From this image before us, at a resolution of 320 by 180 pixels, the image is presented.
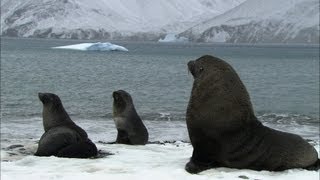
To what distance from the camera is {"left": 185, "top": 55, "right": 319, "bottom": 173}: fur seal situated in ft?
25.2

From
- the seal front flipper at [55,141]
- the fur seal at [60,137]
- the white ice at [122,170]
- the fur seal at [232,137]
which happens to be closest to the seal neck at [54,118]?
the fur seal at [60,137]

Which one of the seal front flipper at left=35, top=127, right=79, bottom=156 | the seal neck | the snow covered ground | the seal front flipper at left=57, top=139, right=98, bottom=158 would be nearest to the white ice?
the snow covered ground

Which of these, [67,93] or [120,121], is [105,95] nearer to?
[67,93]

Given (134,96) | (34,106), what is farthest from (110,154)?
(134,96)

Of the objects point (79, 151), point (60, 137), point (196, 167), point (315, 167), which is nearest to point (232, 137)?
point (196, 167)

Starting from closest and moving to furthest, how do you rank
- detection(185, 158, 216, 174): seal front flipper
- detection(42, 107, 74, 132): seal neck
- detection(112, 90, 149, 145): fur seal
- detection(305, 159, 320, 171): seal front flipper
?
detection(185, 158, 216, 174): seal front flipper
detection(305, 159, 320, 171): seal front flipper
detection(42, 107, 74, 132): seal neck
detection(112, 90, 149, 145): fur seal

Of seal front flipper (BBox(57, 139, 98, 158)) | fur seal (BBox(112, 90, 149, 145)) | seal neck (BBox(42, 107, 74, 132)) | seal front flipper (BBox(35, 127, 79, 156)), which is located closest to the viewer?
seal front flipper (BBox(57, 139, 98, 158))

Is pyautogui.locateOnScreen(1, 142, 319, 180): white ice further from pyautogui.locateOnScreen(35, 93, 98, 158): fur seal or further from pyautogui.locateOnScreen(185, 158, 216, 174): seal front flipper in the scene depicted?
pyautogui.locateOnScreen(35, 93, 98, 158): fur seal

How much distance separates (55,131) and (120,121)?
7.60 ft

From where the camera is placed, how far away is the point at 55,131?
410 inches

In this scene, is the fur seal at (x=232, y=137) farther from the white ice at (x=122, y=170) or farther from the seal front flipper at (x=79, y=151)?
the seal front flipper at (x=79, y=151)

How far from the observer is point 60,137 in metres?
10.1

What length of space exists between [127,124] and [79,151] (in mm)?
3104

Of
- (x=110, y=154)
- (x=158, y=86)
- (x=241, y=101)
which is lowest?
(x=158, y=86)
